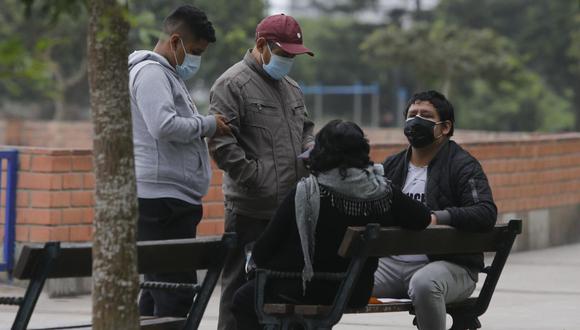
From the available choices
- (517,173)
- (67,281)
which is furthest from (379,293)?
(517,173)

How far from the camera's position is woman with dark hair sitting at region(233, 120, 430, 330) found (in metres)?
5.06

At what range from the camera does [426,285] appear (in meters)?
5.57

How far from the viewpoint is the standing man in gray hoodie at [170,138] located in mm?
5578

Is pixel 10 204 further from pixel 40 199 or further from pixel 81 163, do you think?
pixel 81 163

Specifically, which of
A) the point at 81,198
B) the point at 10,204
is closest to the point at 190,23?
the point at 81,198

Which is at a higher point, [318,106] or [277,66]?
[318,106]

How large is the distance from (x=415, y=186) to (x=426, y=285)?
596mm

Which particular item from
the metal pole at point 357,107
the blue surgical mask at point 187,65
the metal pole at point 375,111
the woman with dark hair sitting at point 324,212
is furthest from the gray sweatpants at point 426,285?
the metal pole at point 375,111

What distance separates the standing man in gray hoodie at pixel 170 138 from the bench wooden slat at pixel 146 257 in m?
0.65

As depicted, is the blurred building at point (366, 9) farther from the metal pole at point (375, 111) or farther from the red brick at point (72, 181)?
the red brick at point (72, 181)

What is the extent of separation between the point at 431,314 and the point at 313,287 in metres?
0.65

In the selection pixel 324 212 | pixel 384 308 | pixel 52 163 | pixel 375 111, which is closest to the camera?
pixel 324 212

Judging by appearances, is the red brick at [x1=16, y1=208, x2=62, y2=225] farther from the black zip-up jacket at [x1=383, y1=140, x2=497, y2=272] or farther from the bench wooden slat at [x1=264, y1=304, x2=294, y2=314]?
the bench wooden slat at [x1=264, y1=304, x2=294, y2=314]

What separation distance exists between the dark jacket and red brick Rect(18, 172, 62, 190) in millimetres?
3523
